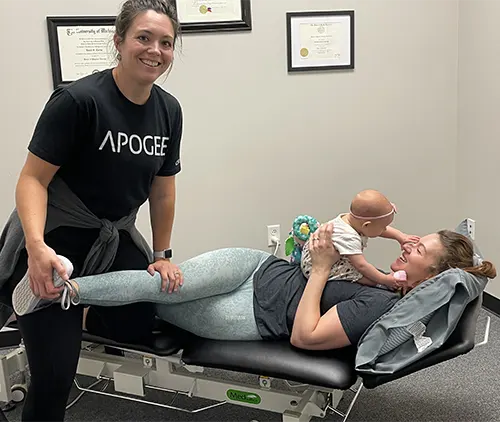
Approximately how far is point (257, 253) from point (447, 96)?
1.47 m

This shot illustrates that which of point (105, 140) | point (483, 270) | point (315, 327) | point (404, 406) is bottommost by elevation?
point (404, 406)

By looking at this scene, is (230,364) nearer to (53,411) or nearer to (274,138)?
(53,411)

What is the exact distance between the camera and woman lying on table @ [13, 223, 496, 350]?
1630mm

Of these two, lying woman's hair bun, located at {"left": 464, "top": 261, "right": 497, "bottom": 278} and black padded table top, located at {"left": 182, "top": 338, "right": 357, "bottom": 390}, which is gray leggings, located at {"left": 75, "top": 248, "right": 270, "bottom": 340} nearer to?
black padded table top, located at {"left": 182, "top": 338, "right": 357, "bottom": 390}

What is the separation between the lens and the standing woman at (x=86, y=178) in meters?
1.49

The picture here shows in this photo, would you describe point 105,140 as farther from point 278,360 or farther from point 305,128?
point 305,128

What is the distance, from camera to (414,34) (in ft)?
9.14

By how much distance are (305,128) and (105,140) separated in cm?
139

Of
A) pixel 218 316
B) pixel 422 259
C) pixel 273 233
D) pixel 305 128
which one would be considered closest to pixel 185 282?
pixel 218 316

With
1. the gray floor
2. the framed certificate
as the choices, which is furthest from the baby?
the framed certificate

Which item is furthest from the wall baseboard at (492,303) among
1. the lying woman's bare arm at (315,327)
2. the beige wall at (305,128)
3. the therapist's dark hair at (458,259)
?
the lying woman's bare arm at (315,327)

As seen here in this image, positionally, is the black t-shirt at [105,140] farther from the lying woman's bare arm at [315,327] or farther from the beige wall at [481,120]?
the beige wall at [481,120]

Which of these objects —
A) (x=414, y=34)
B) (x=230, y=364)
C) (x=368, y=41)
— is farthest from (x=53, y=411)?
(x=414, y=34)

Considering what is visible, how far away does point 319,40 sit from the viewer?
2.70m
